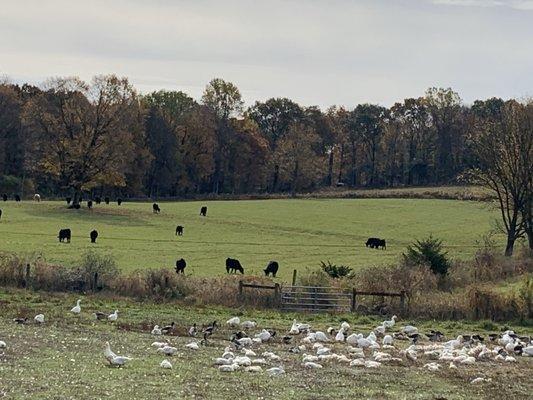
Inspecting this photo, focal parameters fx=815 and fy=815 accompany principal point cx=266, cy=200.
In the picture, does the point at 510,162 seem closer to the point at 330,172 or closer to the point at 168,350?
the point at 168,350

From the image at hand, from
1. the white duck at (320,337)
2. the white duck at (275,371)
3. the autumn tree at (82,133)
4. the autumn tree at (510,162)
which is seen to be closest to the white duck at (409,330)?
the white duck at (320,337)

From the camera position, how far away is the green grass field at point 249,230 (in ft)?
163

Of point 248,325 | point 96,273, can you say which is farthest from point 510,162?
point 248,325

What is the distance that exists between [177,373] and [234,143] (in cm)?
10302

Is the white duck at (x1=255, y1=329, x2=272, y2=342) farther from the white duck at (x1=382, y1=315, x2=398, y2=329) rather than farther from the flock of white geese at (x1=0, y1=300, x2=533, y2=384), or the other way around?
the white duck at (x1=382, y1=315, x2=398, y2=329)

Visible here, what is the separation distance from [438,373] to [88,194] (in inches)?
3471

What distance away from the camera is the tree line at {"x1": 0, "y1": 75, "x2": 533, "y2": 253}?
8225 cm

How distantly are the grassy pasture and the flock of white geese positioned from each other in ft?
0.85

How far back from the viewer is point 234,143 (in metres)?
122

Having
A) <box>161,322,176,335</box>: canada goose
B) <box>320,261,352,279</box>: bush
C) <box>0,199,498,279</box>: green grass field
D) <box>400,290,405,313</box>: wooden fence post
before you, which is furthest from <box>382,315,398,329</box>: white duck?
<box>0,199,498,279</box>: green grass field

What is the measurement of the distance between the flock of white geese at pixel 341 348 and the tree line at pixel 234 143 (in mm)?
32008

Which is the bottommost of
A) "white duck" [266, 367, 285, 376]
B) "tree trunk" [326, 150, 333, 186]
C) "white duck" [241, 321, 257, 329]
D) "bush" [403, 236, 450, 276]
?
"white duck" [241, 321, 257, 329]

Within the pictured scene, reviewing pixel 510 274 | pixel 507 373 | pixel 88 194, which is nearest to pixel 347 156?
pixel 88 194

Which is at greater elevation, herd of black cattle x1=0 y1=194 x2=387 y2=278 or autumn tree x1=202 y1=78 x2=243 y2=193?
autumn tree x1=202 y1=78 x2=243 y2=193
